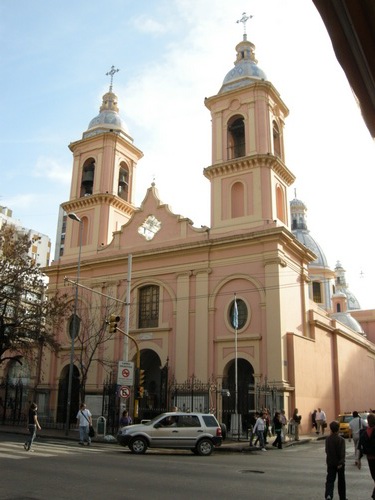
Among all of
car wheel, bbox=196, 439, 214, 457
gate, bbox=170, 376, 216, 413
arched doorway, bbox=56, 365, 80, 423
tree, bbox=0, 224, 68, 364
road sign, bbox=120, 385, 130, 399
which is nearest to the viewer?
car wheel, bbox=196, 439, 214, 457

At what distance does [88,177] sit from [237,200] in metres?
13.2

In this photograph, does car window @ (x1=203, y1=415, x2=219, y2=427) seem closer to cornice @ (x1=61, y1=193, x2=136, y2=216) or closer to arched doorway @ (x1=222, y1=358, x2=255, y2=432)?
arched doorway @ (x1=222, y1=358, x2=255, y2=432)

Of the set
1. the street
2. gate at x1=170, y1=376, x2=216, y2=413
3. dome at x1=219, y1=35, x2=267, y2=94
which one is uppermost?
dome at x1=219, y1=35, x2=267, y2=94

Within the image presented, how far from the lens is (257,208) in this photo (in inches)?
1173

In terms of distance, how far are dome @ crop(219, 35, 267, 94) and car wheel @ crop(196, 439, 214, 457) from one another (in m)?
22.6

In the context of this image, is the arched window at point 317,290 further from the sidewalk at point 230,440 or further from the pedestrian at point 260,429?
the pedestrian at point 260,429

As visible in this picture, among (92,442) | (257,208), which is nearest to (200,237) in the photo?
(257,208)

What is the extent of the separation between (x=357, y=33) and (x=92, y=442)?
22.1m

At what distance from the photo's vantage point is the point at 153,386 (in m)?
33.1

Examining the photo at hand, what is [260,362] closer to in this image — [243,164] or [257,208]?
[257,208]

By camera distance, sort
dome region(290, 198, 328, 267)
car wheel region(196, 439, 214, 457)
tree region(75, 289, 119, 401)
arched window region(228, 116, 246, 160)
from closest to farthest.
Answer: car wheel region(196, 439, 214, 457), tree region(75, 289, 119, 401), arched window region(228, 116, 246, 160), dome region(290, 198, 328, 267)

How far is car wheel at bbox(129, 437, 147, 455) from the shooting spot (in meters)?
17.9

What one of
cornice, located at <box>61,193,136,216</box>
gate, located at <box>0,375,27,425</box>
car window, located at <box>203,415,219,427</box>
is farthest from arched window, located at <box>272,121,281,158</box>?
gate, located at <box>0,375,27,425</box>

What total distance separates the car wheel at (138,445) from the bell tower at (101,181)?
19.8 m
